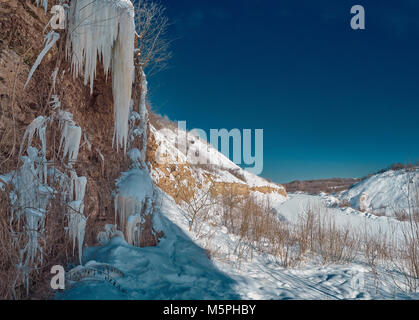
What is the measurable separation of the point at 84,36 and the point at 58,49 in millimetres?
379

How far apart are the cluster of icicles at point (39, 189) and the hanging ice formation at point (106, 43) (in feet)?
2.56

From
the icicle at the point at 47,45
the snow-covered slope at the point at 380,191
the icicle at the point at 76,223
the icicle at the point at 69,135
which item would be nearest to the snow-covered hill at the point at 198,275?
the icicle at the point at 76,223

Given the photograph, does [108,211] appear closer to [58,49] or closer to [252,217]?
[58,49]

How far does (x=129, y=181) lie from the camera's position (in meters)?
4.09

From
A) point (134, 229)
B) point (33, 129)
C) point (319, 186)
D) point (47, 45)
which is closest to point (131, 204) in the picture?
point (134, 229)

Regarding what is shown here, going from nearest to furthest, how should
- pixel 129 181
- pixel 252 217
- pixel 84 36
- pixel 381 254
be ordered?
pixel 84 36, pixel 129 181, pixel 381 254, pixel 252 217

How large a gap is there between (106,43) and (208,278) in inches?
148

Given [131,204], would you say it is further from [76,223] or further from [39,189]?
[39,189]

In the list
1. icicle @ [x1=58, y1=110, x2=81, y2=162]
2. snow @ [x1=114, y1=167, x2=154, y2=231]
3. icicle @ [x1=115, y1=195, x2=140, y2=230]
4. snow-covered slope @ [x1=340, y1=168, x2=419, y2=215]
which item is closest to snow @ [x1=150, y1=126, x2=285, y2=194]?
snow @ [x1=114, y1=167, x2=154, y2=231]

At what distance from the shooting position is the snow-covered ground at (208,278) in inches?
109

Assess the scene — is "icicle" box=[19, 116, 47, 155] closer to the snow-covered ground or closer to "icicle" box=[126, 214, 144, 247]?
the snow-covered ground

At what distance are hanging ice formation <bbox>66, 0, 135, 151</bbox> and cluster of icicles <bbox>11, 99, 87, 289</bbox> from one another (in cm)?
78

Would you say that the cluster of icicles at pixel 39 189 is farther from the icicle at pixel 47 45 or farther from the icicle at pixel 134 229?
the icicle at pixel 134 229
